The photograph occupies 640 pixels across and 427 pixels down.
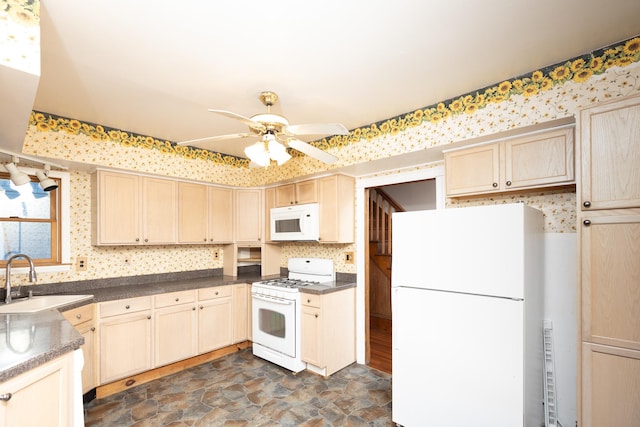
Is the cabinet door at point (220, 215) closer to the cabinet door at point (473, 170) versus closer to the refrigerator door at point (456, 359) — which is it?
the refrigerator door at point (456, 359)

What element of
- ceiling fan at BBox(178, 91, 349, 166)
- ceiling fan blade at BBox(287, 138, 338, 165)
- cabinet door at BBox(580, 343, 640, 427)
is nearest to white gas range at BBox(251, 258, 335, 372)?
ceiling fan blade at BBox(287, 138, 338, 165)

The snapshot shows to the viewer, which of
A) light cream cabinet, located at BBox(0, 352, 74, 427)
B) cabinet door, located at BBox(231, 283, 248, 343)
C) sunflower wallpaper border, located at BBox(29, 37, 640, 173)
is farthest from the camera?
cabinet door, located at BBox(231, 283, 248, 343)

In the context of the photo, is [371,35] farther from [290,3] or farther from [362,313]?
[362,313]

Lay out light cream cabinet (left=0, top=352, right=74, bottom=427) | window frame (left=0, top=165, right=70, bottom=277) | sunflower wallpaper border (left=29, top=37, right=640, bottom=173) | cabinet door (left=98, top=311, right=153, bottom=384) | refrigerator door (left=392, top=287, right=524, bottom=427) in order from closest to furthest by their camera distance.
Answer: light cream cabinet (left=0, top=352, right=74, bottom=427)
refrigerator door (left=392, top=287, right=524, bottom=427)
sunflower wallpaper border (left=29, top=37, right=640, bottom=173)
cabinet door (left=98, top=311, right=153, bottom=384)
window frame (left=0, top=165, right=70, bottom=277)

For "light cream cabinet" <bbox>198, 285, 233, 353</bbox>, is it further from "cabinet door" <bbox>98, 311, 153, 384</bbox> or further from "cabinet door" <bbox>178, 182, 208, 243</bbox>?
"cabinet door" <bbox>178, 182, 208, 243</bbox>

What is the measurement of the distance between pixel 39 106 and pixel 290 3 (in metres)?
2.46

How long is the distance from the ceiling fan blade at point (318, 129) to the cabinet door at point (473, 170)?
108 cm

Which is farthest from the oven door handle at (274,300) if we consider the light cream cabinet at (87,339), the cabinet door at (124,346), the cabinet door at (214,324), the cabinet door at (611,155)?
the cabinet door at (611,155)

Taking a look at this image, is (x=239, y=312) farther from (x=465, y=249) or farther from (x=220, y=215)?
(x=465, y=249)

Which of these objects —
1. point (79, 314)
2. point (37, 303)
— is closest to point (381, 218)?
point (79, 314)

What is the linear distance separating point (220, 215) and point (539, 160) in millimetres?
3396

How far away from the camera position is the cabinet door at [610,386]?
1.46 metres

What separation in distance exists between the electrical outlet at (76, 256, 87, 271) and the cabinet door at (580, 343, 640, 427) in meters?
4.03

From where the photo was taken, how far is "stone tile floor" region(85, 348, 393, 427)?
7.76 feet
